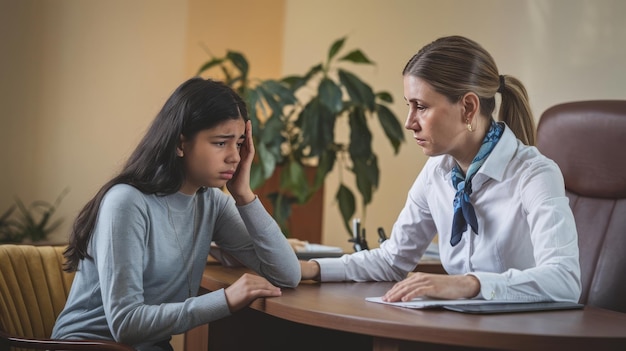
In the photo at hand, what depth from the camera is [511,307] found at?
162cm

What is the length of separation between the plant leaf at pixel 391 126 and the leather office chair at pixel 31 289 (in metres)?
2.34

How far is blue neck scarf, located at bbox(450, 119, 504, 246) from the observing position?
197cm

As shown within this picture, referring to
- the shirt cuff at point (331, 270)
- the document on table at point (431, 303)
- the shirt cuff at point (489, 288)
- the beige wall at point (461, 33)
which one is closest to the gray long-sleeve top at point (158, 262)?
the shirt cuff at point (331, 270)

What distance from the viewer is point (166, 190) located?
1.89m

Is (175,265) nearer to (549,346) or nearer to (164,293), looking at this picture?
(164,293)

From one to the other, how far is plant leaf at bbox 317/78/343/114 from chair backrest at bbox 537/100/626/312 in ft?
6.07

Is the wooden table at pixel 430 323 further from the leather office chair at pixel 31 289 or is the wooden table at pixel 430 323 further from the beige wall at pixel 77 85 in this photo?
the beige wall at pixel 77 85

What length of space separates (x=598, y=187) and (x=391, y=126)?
1.95m

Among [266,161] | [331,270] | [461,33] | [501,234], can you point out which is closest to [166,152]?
[331,270]

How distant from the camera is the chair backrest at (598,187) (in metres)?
2.26

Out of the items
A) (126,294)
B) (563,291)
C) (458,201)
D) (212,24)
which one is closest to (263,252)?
(126,294)

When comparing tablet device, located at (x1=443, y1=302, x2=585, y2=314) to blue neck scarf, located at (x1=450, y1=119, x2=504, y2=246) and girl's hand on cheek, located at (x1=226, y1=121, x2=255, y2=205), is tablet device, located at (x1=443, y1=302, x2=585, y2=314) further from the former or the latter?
girl's hand on cheek, located at (x1=226, y1=121, x2=255, y2=205)

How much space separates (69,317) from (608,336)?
1.15 m

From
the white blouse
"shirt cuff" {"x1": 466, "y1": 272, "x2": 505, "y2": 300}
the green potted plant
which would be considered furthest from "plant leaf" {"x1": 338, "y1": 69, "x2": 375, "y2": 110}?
"shirt cuff" {"x1": 466, "y1": 272, "x2": 505, "y2": 300}
